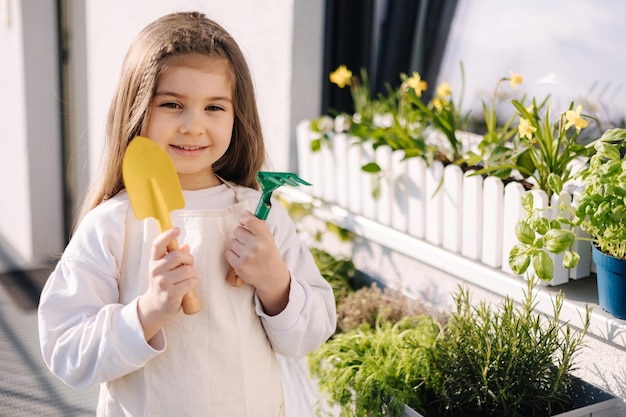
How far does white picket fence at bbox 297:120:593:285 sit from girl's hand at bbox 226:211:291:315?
0.83m

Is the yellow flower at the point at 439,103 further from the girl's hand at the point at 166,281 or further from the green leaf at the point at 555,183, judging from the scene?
the girl's hand at the point at 166,281

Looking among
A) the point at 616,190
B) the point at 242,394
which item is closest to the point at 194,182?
the point at 242,394

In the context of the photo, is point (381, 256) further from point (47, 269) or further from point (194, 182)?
point (47, 269)

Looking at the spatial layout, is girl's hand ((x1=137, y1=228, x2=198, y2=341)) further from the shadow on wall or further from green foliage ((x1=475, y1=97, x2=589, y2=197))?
the shadow on wall

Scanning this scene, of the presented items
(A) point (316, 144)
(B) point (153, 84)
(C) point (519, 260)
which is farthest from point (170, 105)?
(A) point (316, 144)

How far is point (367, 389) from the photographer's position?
181cm

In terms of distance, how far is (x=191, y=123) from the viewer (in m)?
1.26

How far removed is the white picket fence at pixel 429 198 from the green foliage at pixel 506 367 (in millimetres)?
235

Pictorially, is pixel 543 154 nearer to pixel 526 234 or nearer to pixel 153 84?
pixel 526 234

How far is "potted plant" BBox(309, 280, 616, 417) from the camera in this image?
168 centimetres

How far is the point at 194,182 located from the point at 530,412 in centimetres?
91

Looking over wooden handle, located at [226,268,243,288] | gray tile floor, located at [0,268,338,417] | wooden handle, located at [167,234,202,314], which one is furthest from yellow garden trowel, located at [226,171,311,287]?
gray tile floor, located at [0,268,338,417]

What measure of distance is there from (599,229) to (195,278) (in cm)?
91

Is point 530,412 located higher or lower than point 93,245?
lower
